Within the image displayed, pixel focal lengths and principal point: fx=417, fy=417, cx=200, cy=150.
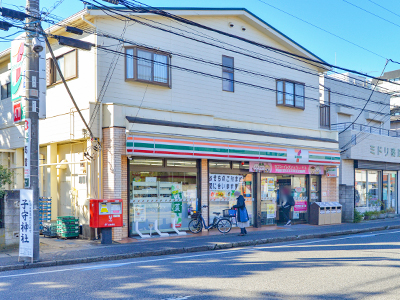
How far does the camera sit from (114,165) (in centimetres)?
1416

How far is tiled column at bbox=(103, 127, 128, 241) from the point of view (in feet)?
46.5

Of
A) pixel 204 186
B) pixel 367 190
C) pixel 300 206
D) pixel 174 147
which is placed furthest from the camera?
pixel 367 190

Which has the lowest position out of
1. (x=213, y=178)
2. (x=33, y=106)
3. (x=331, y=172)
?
(x=213, y=178)

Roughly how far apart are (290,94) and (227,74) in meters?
4.04

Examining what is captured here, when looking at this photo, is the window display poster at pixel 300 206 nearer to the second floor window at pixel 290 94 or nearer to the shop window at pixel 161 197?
the second floor window at pixel 290 94

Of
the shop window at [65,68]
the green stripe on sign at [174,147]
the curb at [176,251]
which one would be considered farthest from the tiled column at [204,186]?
the shop window at [65,68]

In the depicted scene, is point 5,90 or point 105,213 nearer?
A: point 105,213

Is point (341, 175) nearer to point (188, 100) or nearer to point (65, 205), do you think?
point (188, 100)

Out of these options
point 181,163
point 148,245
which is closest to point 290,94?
point 181,163

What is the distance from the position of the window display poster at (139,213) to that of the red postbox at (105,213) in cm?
148

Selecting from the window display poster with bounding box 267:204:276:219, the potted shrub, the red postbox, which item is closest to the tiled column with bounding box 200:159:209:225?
the window display poster with bounding box 267:204:276:219

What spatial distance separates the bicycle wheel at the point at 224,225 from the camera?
54.1 feet

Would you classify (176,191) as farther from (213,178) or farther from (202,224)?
(213,178)

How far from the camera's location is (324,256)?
11133 millimetres
